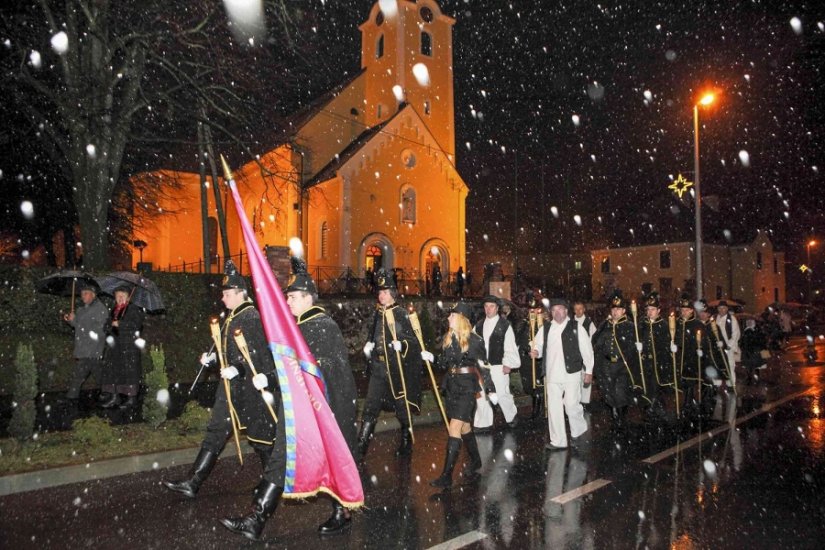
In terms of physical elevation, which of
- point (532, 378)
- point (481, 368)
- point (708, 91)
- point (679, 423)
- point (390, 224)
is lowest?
point (679, 423)

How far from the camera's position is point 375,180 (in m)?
31.7

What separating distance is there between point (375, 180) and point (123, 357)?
22176 millimetres

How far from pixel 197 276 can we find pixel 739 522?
12.0 meters

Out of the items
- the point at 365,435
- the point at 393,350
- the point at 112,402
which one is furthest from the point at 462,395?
the point at 112,402

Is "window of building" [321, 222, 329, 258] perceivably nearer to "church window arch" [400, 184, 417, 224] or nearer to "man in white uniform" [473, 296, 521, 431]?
"church window arch" [400, 184, 417, 224]

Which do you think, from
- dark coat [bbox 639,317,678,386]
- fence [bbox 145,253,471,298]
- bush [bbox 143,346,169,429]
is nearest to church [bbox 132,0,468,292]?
fence [bbox 145,253,471,298]

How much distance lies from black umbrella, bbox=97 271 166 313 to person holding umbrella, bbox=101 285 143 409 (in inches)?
5.1

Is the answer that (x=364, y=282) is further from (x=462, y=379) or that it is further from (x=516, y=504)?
(x=516, y=504)

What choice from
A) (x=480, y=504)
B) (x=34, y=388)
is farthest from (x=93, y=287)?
(x=480, y=504)

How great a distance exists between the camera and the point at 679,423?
33.8 ft

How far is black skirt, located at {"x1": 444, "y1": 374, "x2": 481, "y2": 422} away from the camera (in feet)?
21.8

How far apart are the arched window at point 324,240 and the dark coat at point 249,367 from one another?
26.0 m

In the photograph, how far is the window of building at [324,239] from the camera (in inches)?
1252

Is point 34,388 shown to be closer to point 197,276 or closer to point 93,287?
point 93,287
